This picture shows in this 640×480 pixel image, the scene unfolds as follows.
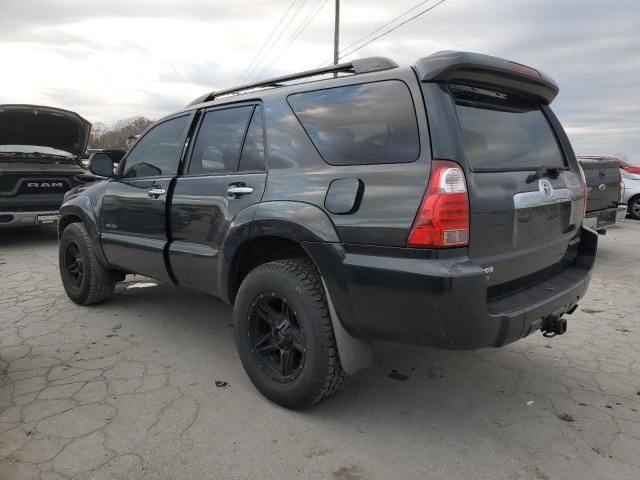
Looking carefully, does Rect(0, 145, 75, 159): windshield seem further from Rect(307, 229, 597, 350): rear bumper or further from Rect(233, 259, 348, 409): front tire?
Rect(307, 229, 597, 350): rear bumper

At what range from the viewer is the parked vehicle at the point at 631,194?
12.2 m

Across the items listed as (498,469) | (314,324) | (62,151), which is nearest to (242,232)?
(314,324)

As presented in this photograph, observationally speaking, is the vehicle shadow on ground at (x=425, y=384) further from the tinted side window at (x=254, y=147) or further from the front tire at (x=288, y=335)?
the tinted side window at (x=254, y=147)

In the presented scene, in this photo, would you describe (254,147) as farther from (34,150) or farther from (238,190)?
(34,150)

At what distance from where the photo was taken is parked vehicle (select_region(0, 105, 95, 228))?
7527mm

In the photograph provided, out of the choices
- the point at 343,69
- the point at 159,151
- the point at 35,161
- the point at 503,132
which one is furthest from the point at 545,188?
the point at 35,161

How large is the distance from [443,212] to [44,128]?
783 centimetres

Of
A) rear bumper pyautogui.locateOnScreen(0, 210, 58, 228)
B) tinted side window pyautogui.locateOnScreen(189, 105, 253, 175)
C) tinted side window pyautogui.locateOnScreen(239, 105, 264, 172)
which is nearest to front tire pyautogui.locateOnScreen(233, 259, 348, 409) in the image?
tinted side window pyautogui.locateOnScreen(239, 105, 264, 172)

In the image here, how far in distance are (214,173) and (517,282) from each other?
6.64 ft

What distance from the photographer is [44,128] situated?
803 centimetres

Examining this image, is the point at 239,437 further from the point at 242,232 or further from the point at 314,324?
the point at 242,232

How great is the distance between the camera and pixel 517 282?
8.64 feet

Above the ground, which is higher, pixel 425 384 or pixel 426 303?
pixel 426 303

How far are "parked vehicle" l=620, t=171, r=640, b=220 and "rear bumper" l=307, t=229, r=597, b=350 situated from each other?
1150 cm
